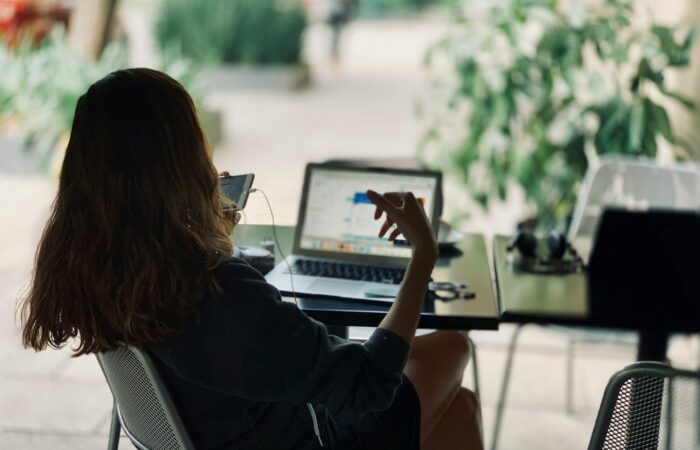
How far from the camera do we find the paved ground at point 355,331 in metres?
2.98

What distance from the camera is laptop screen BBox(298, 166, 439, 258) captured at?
7.45ft

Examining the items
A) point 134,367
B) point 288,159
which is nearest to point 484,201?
point 134,367

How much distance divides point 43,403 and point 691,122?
2740 mm

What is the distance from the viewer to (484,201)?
394cm

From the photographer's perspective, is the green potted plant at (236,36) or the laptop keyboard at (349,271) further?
the green potted plant at (236,36)

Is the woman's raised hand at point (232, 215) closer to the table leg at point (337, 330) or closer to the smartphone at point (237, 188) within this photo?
the smartphone at point (237, 188)

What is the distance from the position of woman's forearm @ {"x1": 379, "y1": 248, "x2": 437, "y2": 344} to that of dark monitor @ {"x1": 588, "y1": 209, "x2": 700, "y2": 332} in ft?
1.51

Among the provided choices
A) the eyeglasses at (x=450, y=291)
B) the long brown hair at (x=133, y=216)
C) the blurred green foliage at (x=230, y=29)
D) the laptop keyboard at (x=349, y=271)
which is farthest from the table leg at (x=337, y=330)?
the blurred green foliage at (x=230, y=29)

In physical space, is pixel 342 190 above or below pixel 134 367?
above

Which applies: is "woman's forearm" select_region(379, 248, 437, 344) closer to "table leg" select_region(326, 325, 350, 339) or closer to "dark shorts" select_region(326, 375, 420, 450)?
"dark shorts" select_region(326, 375, 420, 450)

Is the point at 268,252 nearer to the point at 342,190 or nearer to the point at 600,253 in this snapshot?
the point at 342,190

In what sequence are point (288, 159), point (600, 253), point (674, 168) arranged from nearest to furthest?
point (600, 253)
point (674, 168)
point (288, 159)

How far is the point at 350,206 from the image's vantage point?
230 centimetres

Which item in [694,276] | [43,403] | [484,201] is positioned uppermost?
[694,276]
